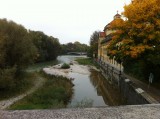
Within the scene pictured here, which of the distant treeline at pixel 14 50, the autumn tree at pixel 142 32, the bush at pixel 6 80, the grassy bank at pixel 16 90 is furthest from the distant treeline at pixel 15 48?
the autumn tree at pixel 142 32

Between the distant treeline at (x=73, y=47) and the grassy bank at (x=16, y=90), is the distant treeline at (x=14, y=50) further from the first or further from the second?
the distant treeline at (x=73, y=47)

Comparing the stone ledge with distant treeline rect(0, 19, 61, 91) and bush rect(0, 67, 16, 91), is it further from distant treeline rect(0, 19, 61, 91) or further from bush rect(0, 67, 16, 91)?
distant treeline rect(0, 19, 61, 91)

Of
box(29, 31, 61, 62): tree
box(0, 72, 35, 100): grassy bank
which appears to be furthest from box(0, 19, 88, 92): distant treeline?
box(29, 31, 61, 62): tree

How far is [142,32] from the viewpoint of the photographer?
1978 centimetres

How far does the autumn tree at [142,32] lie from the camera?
1953 cm

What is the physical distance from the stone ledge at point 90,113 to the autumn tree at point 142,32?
7.66m

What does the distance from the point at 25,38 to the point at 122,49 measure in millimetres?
13418

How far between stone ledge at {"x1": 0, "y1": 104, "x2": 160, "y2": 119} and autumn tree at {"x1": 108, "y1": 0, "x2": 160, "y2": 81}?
302 inches

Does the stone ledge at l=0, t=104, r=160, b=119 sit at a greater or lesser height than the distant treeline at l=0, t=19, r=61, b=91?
lesser

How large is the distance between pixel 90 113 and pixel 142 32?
32.6 feet

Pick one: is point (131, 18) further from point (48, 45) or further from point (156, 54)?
point (48, 45)

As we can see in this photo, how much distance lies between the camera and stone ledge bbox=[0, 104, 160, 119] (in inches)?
445

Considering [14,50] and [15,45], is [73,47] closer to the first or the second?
[14,50]

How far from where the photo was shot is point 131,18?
20.4 m
